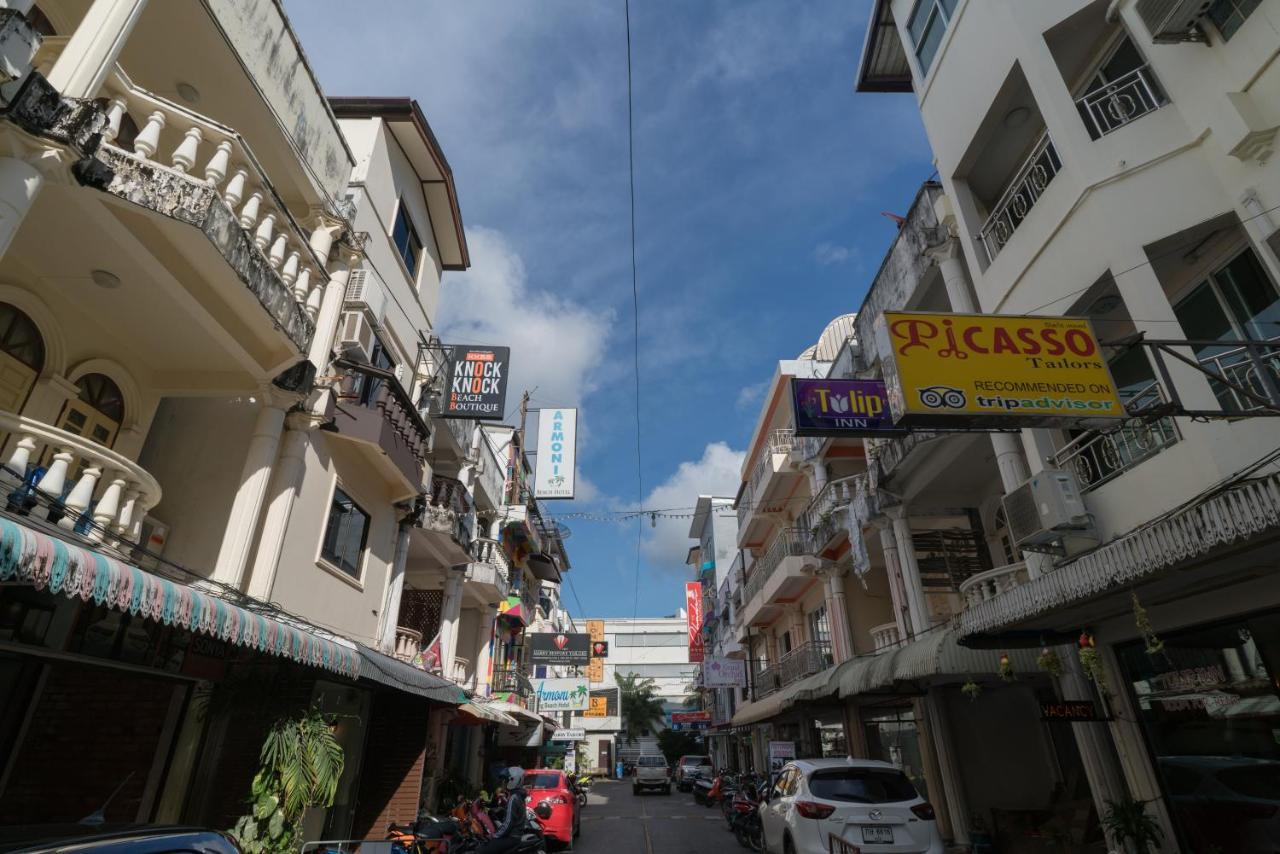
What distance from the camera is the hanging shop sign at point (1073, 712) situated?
7.62 meters

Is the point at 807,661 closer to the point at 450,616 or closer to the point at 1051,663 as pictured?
the point at 450,616

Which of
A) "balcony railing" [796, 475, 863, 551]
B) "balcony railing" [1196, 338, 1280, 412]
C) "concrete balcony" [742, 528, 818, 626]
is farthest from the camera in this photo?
"concrete balcony" [742, 528, 818, 626]

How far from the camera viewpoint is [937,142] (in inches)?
449

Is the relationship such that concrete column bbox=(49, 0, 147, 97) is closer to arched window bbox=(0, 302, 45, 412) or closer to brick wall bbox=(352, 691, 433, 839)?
arched window bbox=(0, 302, 45, 412)

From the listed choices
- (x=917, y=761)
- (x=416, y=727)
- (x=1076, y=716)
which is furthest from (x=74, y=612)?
(x=917, y=761)

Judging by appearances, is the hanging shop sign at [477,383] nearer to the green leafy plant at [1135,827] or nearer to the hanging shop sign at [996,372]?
the hanging shop sign at [996,372]

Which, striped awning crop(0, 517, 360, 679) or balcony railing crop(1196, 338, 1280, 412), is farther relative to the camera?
balcony railing crop(1196, 338, 1280, 412)

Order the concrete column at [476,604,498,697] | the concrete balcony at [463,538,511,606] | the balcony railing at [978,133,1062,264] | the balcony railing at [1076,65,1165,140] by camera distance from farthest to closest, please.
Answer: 1. the concrete column at [476,604,498,697]
2. the concrete balcony at [463,538,511,606]
3. the balcony railing at [978,133,1062,264]
4. the balcony railing at [1076,65,1165,140]

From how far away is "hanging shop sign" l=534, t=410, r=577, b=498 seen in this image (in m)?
22.1

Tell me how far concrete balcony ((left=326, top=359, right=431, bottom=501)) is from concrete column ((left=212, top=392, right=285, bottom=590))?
1082 millimetres

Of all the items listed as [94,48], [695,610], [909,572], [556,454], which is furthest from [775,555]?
[695,610]

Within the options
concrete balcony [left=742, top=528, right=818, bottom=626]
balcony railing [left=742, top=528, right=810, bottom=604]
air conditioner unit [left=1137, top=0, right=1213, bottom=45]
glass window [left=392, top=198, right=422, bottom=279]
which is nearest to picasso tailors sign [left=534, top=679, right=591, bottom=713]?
concrete balcony [left=742, top=528, right=818, bottom=626]

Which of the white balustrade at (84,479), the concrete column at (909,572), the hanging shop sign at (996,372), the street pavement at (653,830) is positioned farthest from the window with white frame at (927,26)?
the street pavement at (653,830)

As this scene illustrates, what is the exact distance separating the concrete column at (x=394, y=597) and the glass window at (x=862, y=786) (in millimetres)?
9106
